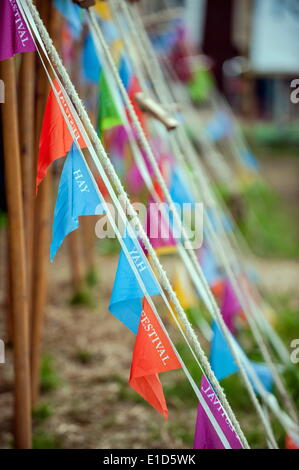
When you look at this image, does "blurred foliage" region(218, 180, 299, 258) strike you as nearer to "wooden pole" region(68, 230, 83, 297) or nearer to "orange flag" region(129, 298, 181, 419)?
"wooden pole" region(68, 230, 83, 297)

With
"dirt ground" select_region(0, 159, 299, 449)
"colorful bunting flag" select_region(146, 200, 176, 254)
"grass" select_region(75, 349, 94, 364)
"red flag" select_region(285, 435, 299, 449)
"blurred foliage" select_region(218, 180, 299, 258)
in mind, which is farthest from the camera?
"blurred foliage" select_region(218, 180, 299, 258)

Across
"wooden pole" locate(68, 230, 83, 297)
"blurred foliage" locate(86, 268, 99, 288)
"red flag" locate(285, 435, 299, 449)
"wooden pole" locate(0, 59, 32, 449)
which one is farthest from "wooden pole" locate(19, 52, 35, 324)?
"blurred foliage" locate(86, 268, 99, 288)

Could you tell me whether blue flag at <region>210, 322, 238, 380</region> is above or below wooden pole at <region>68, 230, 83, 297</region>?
below

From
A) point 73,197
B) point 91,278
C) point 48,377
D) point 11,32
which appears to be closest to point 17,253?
point 73,197

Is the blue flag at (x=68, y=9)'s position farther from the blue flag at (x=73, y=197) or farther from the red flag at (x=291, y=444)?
the red flag at (x=291, y=444)

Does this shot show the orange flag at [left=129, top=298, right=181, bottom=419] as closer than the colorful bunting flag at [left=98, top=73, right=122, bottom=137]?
Yes

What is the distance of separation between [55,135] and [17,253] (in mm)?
517

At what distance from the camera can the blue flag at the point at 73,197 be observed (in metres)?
1.52

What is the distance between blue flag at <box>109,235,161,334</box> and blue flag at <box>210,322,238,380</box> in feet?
1.36

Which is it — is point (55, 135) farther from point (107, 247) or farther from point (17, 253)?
point (107, 247)

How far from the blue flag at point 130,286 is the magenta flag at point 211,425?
0.29 metres

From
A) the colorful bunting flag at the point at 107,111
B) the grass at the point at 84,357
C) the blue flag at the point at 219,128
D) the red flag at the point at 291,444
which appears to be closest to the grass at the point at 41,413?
the grass at the point at 84,357

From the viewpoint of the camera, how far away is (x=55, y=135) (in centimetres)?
158

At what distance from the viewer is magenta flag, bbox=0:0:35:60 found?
1607mm
